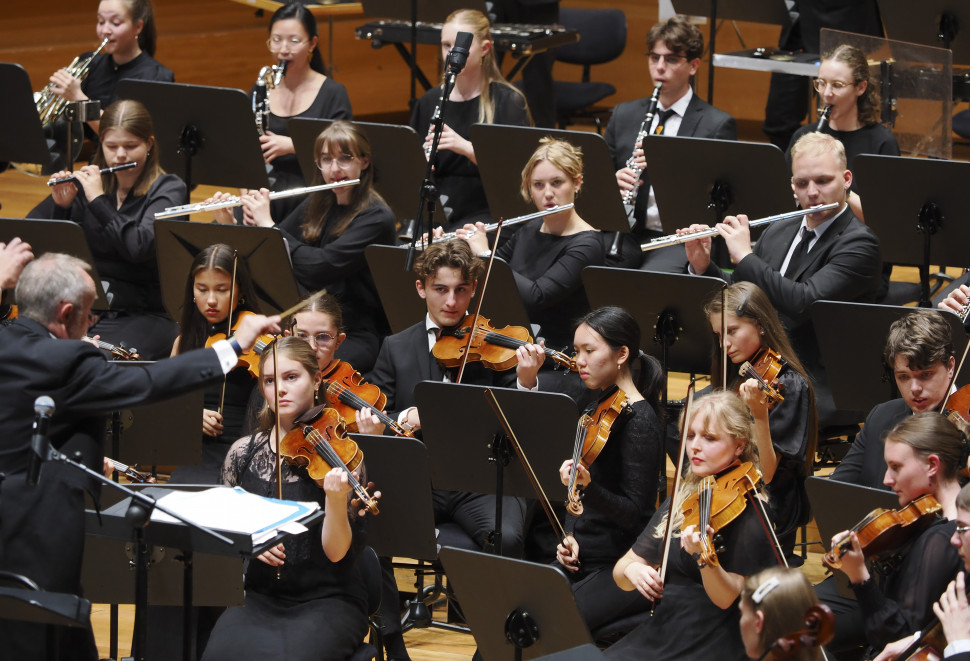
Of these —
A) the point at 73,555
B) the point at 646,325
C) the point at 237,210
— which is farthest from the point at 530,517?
the point at 237,210

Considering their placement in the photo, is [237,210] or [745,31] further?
[745,31]

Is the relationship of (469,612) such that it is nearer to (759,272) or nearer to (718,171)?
(759,272)

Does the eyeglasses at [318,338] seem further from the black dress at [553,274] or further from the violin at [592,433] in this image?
the violin at [592,433]

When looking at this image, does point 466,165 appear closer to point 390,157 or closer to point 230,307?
point 390,157

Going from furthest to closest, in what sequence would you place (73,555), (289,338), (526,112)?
(526,112), (289,338), (73,555)

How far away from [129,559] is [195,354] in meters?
0.55

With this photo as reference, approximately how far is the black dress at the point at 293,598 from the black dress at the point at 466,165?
5.84ft

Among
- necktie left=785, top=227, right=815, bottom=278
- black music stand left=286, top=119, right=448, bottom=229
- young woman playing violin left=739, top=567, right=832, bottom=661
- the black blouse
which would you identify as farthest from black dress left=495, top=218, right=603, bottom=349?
young woman playing violin left=739, top=567, right=832, bottom=661

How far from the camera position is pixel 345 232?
4.13 meters

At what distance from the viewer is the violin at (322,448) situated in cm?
288

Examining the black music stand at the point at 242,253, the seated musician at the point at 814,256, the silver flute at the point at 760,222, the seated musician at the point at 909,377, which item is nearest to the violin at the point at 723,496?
the seated musician at the point at 909,377

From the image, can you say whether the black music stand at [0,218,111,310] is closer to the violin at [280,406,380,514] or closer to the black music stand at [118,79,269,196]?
the black music stand at [118,79,269,196]

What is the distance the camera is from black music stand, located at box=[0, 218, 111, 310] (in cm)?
387

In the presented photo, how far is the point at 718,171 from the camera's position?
3.81 meters
